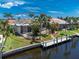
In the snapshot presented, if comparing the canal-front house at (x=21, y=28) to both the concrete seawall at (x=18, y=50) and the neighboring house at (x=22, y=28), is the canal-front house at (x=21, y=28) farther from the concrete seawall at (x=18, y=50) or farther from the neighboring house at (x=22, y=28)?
the concrete seawall at (x=18, y=50)

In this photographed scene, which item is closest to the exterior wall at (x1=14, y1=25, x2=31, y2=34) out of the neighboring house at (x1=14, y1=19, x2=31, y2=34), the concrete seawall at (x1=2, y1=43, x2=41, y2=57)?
the neighboring house at (x1=14, y1=19, x2=31, y2=34)

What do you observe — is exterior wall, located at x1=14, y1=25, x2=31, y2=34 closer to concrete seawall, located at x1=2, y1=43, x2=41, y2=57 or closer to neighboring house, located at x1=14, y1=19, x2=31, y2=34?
neighboring house, located at x1=14, y1=19, x2=31, y2=34

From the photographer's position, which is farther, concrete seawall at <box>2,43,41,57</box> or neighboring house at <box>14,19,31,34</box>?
neighboring house at <box>14,19,31,34</box>

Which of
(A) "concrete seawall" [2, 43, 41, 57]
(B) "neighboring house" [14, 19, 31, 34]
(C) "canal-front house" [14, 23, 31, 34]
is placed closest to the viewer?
(A) "concrete seawall" [2, 43, 41, 57]

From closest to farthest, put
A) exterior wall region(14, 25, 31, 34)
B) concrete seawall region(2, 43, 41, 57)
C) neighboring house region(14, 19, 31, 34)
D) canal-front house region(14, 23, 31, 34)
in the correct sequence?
concrete seawall region(2, 43, 41, 57), exterior wall region(14, 25, 31, 34), canal-front house region(14, 23, 31, 34), neighboring house region(14, 19, 31, 34)

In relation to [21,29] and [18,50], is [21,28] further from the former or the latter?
[18,50]

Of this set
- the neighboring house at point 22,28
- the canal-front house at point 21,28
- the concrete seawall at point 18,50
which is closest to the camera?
the concrete seawall at point 18,50

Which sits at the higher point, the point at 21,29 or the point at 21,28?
the point at 21,28

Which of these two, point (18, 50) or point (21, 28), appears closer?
point (18, 50)

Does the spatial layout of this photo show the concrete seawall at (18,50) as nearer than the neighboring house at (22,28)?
Yes

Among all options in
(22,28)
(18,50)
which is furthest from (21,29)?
(18,50)

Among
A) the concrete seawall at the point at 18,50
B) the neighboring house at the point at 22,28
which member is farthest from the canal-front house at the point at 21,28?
the concrete seawall at the point at 18,50
